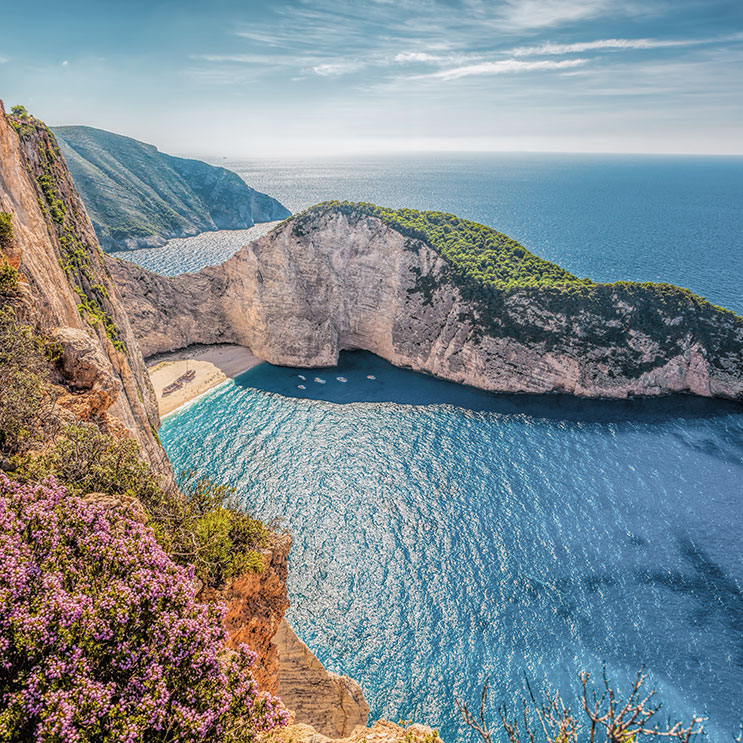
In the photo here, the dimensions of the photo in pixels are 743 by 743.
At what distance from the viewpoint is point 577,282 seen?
58.6 m

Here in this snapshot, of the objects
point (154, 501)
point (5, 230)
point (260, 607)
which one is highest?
point (5, 230)

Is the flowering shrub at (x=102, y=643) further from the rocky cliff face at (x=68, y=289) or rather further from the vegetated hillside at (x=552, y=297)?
the vegetated hillside at (x=552, y=297)

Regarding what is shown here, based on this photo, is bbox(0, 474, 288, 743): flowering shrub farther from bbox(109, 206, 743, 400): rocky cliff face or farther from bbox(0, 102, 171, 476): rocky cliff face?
bbox(109, 206, 743, 400): rocky cliff face

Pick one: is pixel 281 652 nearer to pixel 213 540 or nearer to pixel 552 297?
pixel 213 540

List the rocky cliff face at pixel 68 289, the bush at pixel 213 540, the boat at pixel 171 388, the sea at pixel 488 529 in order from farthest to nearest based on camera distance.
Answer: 1. the boat at pixel 171 388
2. the sea at pixel 488 529
3. the rocky cliff face at pixel 68 289
4. the bush at pixel 213 540

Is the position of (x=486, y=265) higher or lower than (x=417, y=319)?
higher

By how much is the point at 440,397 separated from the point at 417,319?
1186 centimetres

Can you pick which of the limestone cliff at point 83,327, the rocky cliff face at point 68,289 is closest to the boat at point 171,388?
the rocky cliff face at point 68,289

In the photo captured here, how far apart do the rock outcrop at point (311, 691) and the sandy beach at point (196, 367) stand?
3747 centimetres

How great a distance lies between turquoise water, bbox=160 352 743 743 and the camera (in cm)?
2750

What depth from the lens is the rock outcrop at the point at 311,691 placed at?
20.0m

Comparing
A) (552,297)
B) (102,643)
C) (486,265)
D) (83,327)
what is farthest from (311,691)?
(486,265)

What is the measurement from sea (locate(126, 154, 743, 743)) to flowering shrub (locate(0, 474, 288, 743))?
21.5 metres

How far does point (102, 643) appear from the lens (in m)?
7.43
